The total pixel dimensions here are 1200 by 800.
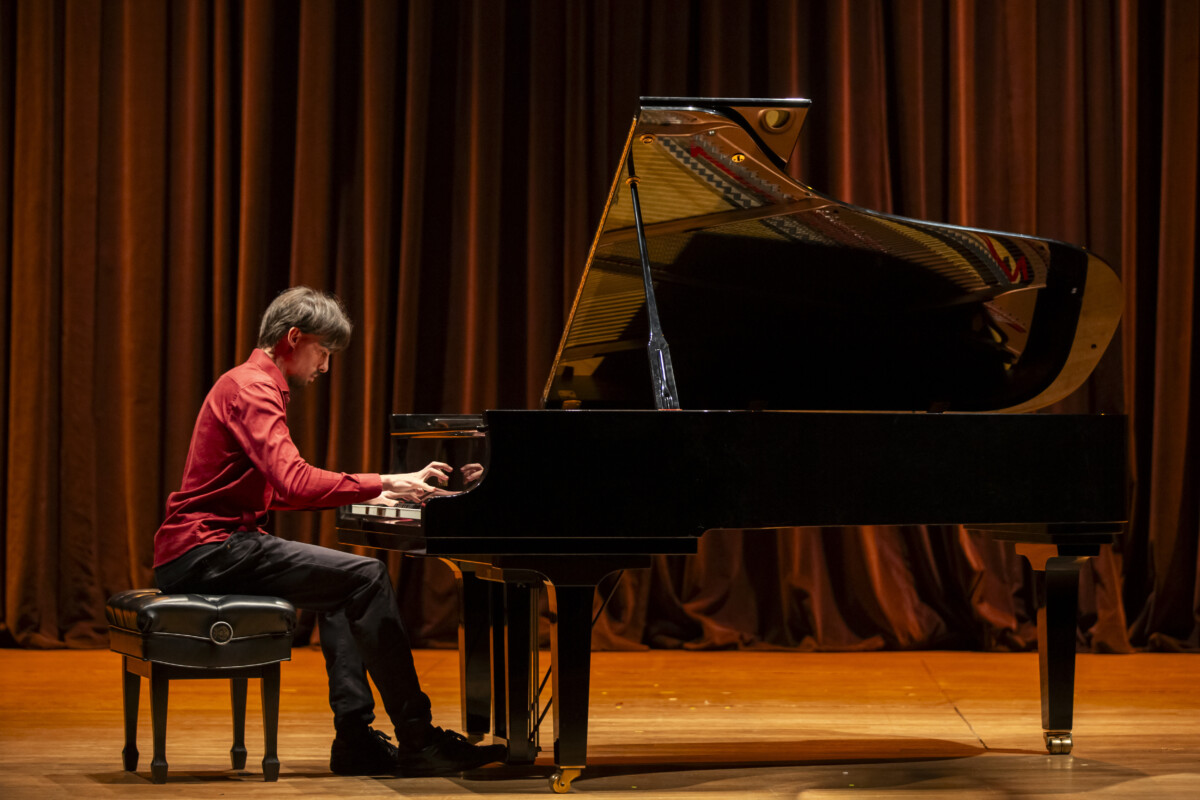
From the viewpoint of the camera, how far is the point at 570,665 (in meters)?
2.69

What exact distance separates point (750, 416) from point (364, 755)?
1.15 metres

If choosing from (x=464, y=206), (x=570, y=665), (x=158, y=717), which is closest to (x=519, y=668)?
(x=570, y=665)

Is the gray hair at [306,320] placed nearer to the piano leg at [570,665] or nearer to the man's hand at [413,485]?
the man's hand at [413,485]

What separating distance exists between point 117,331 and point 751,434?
3424mm

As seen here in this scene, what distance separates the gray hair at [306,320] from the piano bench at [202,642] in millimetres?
594

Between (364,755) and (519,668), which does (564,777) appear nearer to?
(519,668)

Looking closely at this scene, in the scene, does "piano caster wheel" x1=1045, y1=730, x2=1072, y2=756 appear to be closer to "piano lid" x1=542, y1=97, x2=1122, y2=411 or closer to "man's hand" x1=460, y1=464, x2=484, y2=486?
"piano lid" x1=542, y1=97, x2=1122, y2=411

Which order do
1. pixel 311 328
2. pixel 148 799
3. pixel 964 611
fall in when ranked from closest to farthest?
pixel 148 799 → pixel 311 328 → pixel 964 611

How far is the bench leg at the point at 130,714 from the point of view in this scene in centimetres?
290

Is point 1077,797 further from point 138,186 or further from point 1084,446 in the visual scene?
point 138,186

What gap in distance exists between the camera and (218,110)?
17.2ft

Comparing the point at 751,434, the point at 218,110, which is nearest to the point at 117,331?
the point at 218,110

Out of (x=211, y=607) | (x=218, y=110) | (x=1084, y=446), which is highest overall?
(x=218, y=110)

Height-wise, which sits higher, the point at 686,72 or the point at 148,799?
the point at 686,72
